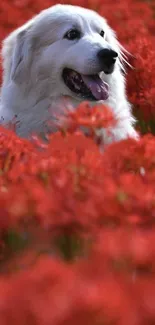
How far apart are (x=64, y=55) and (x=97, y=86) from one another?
0.30 m

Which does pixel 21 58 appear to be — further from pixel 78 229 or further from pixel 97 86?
pixel 78 229

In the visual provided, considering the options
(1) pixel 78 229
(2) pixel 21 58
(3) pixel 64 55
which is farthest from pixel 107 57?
(1) pixel 78 229

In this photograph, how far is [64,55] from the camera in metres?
4.92

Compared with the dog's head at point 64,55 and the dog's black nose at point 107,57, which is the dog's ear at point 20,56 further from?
the dog's black nose at point 107,57

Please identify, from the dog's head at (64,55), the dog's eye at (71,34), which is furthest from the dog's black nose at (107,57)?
the dog's eye at (71,34)

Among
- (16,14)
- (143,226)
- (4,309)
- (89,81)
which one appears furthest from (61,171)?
(16,14)

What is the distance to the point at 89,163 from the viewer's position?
2.07m

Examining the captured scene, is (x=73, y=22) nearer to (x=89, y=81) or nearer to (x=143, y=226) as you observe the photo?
(x=89, y=81)

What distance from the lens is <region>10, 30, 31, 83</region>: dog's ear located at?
505cm

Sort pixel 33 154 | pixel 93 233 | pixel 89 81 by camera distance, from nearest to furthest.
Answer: pixel 93 233 < pixel 33 154 < pixel 89 81

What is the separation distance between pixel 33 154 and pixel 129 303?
120cm

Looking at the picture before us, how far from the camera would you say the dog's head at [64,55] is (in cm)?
483

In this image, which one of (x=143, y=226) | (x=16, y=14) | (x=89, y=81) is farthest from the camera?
(x=16, y=14)

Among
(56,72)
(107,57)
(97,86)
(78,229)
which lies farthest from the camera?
(56,72)
